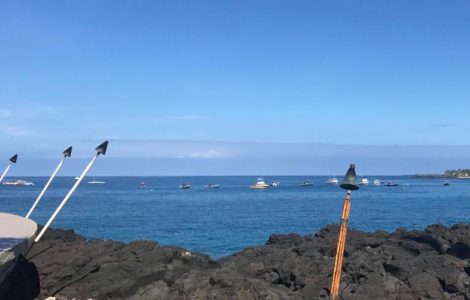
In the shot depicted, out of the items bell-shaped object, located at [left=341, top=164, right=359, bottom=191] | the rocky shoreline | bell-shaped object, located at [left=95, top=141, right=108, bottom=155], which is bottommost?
the rocky shoreline

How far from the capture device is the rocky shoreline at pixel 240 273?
1731cm

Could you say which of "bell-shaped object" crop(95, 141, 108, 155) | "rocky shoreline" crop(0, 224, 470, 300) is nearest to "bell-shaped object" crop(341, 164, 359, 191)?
"rocky shoreline" crop(0, 224, 470, 300)

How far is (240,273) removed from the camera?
19594 mm

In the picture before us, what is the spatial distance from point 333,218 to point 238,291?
2015 inches

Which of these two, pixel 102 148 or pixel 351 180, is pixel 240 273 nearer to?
pixel 102 148

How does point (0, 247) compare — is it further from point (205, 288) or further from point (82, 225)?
point (82, 225)

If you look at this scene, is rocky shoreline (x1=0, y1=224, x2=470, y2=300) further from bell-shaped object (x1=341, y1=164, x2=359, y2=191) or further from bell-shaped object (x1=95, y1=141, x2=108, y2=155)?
bell-shaped object (x1=341, y1=164, x2=359, y2=191)

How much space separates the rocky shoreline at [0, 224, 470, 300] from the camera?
56.8ft

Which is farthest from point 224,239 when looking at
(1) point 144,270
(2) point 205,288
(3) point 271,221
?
(2) point 205,288

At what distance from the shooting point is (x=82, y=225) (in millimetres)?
61125

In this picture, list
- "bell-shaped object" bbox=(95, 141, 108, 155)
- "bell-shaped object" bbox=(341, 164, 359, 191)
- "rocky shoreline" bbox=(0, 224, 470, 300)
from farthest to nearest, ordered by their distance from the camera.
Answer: "bell-shaped object" bbox=(95, 141, 108, 155)
"rocky shoreline" bbox=(0, 224, 470, 300)
"bell-shaped object" bbox=(341, 164, 359, 191)

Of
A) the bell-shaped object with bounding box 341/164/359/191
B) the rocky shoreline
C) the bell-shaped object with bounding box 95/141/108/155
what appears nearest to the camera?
the bell-shaped object with bounding box 341/164/359/191


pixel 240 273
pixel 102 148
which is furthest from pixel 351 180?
pixel 102 148

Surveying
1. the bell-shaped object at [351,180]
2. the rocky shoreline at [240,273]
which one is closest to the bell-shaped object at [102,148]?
the rocky shoreline at [240,273]
